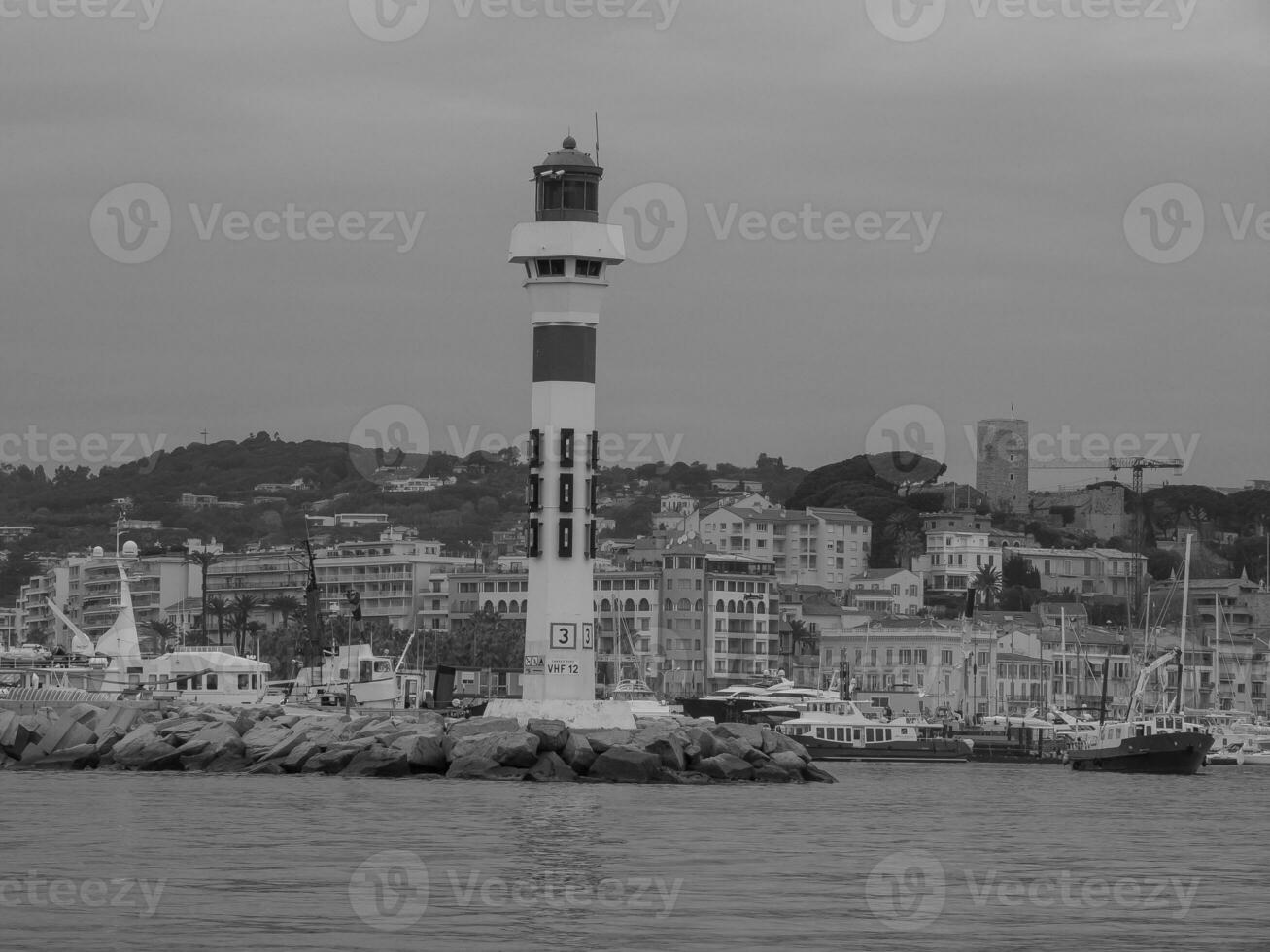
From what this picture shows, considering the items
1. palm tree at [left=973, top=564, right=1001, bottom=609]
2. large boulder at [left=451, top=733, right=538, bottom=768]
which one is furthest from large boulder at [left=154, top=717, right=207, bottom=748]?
palm tree at [left=973, top=564, right=1001, bottom=609]

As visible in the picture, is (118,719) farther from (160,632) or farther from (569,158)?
(160,632)

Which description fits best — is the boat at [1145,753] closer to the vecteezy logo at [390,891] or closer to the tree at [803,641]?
the vecteezy logo at [390,891]

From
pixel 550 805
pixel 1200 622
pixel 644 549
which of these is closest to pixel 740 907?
pixel 550 805

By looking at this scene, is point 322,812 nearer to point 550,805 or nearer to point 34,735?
point 550,805

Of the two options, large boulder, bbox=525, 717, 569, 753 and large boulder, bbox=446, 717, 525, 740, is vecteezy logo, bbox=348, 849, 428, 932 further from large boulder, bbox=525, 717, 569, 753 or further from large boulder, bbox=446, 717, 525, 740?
large boulder, bbox=446, 717, 525, 740

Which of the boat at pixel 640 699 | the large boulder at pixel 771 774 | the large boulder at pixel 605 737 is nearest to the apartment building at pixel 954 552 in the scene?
the boat at pixel 640 699

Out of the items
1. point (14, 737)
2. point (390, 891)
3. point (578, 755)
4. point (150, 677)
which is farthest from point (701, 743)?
point (390, 891)

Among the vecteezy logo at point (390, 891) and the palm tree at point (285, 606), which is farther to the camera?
the palm tree at point (285, 606)
